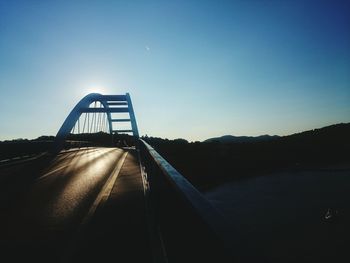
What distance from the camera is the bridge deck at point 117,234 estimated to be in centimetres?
329

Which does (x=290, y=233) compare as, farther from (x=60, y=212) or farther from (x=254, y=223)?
(x=60, y=212)

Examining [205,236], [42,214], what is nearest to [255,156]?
[42,214]

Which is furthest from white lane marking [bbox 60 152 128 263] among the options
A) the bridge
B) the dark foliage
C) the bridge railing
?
the dark foliage

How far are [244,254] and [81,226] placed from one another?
413 centimetres

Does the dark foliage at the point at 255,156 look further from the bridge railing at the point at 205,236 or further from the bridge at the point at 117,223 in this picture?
the bridge railing at the point at 205,236

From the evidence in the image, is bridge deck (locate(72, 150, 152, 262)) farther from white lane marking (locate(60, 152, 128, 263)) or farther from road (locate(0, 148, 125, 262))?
road (locate(0, 148, 125, 262))

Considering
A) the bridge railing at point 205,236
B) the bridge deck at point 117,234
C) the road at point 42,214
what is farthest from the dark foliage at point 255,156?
the bridge railing at point 205,236

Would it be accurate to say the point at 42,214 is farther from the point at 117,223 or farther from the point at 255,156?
the point at 255,156

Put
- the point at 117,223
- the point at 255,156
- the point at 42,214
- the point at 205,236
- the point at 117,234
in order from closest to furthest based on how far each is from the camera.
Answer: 1. the point at 205,236
2. the point at 117,234
3. the point at 117,223
4. the point at 42,214
5. the point at 255,156

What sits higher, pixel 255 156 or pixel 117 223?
pixel 117 223

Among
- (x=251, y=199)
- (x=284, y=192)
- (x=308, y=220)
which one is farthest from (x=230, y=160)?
(x=308, y=220)

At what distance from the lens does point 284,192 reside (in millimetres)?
94562

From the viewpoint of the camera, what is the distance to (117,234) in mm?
4004

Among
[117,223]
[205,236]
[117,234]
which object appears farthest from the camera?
[117,223]
